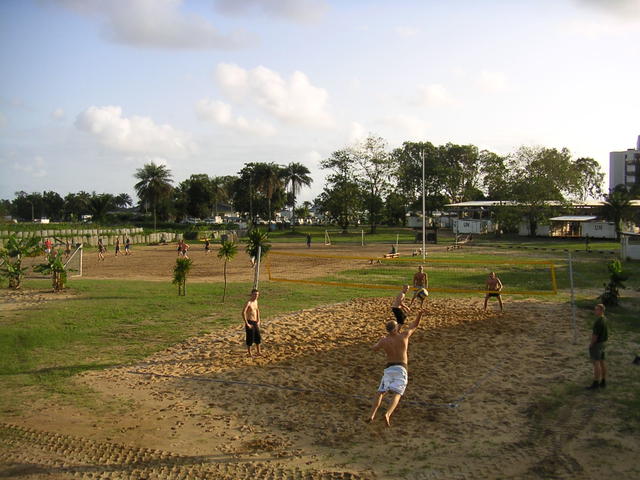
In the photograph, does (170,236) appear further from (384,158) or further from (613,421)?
(613,421)

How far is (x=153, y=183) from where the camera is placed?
75250 mm

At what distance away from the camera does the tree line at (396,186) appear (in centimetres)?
5738

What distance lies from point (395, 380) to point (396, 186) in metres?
70.0

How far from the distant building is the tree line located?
3.88 meters

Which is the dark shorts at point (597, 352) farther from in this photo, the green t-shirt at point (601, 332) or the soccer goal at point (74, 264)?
the soccer goal at point (74, 264)

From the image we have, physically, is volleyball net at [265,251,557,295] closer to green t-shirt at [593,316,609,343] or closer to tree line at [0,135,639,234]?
green t-shirt at [593,316,609,343]

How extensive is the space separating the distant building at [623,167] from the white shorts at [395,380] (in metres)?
91.7

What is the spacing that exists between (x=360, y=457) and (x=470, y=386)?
3.41 metres

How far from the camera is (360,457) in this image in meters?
6.70

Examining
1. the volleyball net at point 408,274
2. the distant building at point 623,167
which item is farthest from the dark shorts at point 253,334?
the distant building at point 623,167

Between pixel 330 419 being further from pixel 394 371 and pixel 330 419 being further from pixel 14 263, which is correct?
pixel 14 263

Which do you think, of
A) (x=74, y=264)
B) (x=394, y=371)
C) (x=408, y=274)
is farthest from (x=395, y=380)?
(x=74, y=264)

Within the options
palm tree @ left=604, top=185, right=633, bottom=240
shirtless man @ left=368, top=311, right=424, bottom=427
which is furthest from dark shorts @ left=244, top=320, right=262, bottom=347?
palm tree @ left=604, top=185, right=633, bottom=240

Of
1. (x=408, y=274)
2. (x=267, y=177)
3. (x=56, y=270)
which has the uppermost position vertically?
(x=267, y=177)
